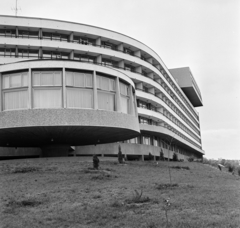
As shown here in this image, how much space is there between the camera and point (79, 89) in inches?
851

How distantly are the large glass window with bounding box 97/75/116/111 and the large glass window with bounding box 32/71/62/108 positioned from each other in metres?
2.65

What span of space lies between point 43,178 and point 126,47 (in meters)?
36.9

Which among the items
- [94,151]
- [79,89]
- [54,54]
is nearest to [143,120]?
[94,151]

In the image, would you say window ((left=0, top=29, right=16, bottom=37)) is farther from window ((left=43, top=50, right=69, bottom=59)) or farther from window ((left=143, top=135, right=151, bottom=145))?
window ((left=143, top=135, right=151, bottom=145))

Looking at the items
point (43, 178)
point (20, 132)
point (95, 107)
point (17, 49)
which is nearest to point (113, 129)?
point (95, 107)

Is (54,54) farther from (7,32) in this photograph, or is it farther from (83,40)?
(7,32)

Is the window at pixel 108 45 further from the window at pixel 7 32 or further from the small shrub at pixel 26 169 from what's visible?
the small shrub at pixel 26 169

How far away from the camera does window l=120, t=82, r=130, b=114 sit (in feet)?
78.9

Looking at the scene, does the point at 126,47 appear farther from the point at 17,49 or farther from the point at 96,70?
the point at 96,70

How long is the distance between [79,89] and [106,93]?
6.50 ft

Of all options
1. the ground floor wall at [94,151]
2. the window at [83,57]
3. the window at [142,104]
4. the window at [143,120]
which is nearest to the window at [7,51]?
the window at [83,57]

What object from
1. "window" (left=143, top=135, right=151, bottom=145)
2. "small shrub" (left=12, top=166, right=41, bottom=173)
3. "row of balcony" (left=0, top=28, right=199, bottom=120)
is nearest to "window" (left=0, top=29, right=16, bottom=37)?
"row of balcony" (left=0, top=28, right=199, bottom=120)

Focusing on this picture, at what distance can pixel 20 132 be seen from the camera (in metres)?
21.7

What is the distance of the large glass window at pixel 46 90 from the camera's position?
20.9 meters
